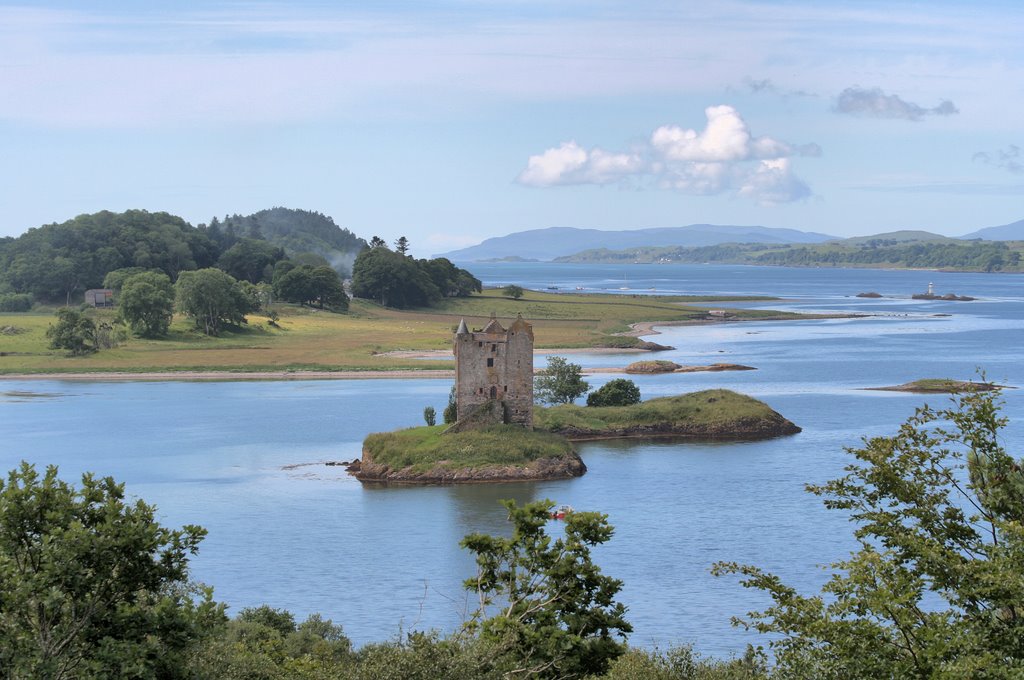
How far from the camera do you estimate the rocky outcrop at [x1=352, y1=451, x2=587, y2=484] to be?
59.4 meters

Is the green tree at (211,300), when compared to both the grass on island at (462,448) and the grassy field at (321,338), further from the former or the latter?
the grass on island at (462,448)

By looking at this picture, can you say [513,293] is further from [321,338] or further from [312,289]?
[321,338]

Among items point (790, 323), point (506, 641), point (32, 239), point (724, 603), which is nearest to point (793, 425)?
point (724, 603)

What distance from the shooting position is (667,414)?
74.1m

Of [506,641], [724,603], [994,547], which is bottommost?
[724,603]

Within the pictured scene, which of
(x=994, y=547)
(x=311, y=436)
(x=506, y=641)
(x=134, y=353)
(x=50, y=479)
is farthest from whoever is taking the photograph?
(x=134, y=353)

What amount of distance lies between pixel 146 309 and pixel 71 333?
10.3m

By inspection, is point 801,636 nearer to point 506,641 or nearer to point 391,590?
point 506,641

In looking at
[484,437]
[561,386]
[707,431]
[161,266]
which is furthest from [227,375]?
[161,266]

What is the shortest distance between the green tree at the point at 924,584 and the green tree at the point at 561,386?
6179 cm

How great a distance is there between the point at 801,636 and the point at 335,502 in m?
40.8

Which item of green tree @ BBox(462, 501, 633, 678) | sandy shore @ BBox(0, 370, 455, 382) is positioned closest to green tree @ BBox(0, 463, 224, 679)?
green tree @ BBox(462, 501, 633, 678)

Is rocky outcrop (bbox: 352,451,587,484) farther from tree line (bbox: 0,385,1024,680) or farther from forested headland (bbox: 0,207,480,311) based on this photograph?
forested headland (bbox: 0,207,480,311)

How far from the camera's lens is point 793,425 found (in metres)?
74.8
